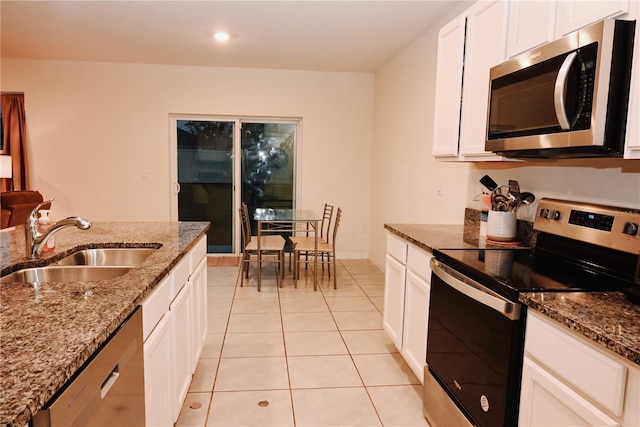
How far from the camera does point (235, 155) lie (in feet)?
18.4

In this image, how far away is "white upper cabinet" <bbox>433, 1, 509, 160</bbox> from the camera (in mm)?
2154

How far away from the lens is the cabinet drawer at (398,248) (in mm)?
2562

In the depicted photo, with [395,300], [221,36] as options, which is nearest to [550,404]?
[395,300]

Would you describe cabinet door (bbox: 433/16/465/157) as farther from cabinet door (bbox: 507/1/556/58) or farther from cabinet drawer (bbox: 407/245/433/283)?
cabinet drawer (bbox: 407/245/433/283)

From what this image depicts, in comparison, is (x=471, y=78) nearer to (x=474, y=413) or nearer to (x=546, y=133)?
(x=546, y=133)

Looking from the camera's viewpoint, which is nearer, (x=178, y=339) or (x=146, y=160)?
(x=178, y=339)

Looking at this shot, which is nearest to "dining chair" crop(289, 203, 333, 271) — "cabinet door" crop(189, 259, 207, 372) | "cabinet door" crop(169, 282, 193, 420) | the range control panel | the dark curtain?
"cabinet door" crop(189, 259, 207, 372)

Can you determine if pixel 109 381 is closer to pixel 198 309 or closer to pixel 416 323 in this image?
pixel 198 309

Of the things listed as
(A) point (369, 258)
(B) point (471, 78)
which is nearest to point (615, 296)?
(B) point (471, 78)

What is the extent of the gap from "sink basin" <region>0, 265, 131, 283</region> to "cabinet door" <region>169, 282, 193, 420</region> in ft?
0.98

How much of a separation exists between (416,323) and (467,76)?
1.41 metres

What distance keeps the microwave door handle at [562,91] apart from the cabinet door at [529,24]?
12.0 inches

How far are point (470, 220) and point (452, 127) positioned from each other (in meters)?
0.66

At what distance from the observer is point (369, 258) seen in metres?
5.79
